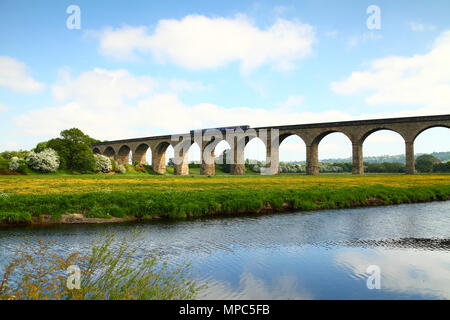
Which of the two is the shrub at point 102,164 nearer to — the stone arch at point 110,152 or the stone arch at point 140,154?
the stone arch at point 140,154

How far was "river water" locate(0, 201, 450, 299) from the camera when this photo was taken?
7.09m

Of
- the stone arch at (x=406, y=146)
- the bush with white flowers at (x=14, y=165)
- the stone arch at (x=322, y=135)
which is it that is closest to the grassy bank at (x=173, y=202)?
the stone arch at (x=406, y=146)

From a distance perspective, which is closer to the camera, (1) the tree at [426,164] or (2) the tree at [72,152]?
(2) the tree at [72,152]

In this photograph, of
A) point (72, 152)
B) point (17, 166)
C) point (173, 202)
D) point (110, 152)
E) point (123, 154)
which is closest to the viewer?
point (173, 202)

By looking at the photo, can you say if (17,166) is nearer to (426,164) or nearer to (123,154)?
(123,154)

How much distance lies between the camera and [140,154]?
77.9 meters

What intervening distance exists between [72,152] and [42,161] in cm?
576

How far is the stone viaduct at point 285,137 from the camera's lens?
4344cm

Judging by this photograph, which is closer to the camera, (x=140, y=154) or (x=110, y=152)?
(x=140, y=154)

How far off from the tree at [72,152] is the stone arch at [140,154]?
75.8 feet

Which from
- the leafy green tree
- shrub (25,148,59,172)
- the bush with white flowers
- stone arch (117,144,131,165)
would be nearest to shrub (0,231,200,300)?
shrub (25,148,59,172)

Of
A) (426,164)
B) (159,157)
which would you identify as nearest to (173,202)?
(159,157)

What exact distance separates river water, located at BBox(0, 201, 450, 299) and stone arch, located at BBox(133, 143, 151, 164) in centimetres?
6302
